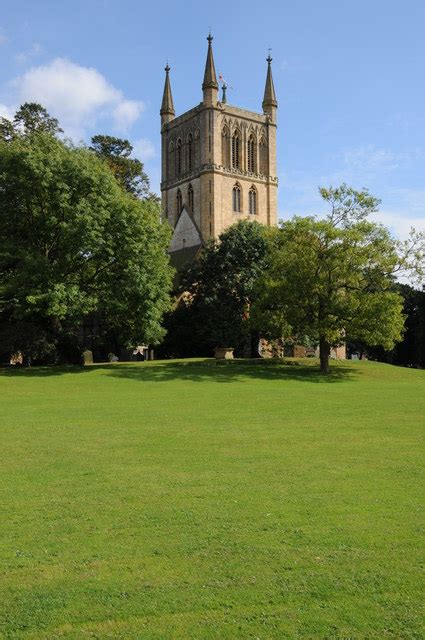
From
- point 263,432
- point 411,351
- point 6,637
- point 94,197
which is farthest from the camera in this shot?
point 411,351

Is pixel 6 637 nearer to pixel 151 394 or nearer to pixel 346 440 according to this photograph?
pixel 346 440

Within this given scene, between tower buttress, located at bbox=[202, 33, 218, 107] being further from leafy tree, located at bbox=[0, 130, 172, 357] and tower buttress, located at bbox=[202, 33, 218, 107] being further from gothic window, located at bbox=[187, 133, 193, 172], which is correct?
leafy tree, located at bbox=[0, 130, 172, 357]

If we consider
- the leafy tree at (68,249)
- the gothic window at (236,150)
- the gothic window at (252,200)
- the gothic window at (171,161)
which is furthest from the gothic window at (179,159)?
the leafy tree at (68,249)

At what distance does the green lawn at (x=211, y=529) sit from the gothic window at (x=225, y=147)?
187 ft

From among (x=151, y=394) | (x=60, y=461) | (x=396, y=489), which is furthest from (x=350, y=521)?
(x=151, y=394)

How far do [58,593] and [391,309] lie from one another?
32001 mm

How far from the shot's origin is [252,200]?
233ft

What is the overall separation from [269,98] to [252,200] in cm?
1435

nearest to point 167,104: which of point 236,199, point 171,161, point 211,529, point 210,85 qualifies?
point 171,161

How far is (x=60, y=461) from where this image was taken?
10.8 metres

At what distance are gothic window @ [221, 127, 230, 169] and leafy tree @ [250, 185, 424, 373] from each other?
33.9 m

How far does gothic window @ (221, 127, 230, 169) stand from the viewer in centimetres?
6912

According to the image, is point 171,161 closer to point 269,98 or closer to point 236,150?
point 236,150

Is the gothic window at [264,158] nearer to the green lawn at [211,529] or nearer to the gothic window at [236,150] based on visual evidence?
the gothic window at [236,150]
